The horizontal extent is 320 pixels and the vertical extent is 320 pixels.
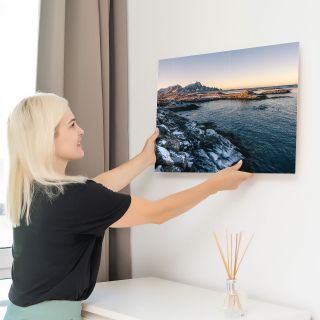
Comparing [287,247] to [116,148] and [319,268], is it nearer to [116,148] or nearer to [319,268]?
[319,268]

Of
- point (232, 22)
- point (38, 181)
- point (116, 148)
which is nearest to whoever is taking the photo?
point (38, 181)

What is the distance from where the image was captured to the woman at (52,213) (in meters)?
1.67

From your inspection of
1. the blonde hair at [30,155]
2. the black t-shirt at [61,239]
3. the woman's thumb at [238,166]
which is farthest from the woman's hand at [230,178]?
the blonde hair at [30,155]

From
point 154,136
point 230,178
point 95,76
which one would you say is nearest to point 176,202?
point 230,178

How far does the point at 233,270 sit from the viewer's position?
6.24 ft

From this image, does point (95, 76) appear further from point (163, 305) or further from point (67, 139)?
point (163, 305)

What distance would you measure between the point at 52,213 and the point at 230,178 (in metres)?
0.58

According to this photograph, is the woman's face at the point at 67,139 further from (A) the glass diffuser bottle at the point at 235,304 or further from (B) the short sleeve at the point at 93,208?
(A) the glass diffuser bottle at the point at 235,304

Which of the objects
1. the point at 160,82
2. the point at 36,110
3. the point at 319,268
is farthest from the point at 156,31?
the point at 319,268

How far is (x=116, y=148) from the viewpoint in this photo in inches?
93.6

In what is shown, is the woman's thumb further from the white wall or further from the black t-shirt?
the black t-shirt

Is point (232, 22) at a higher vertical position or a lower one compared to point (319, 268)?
higher

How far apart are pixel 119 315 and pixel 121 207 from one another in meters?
0.32

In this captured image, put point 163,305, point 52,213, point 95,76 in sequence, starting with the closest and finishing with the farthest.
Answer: point 52,213 < point 163,305 < point 95,76
